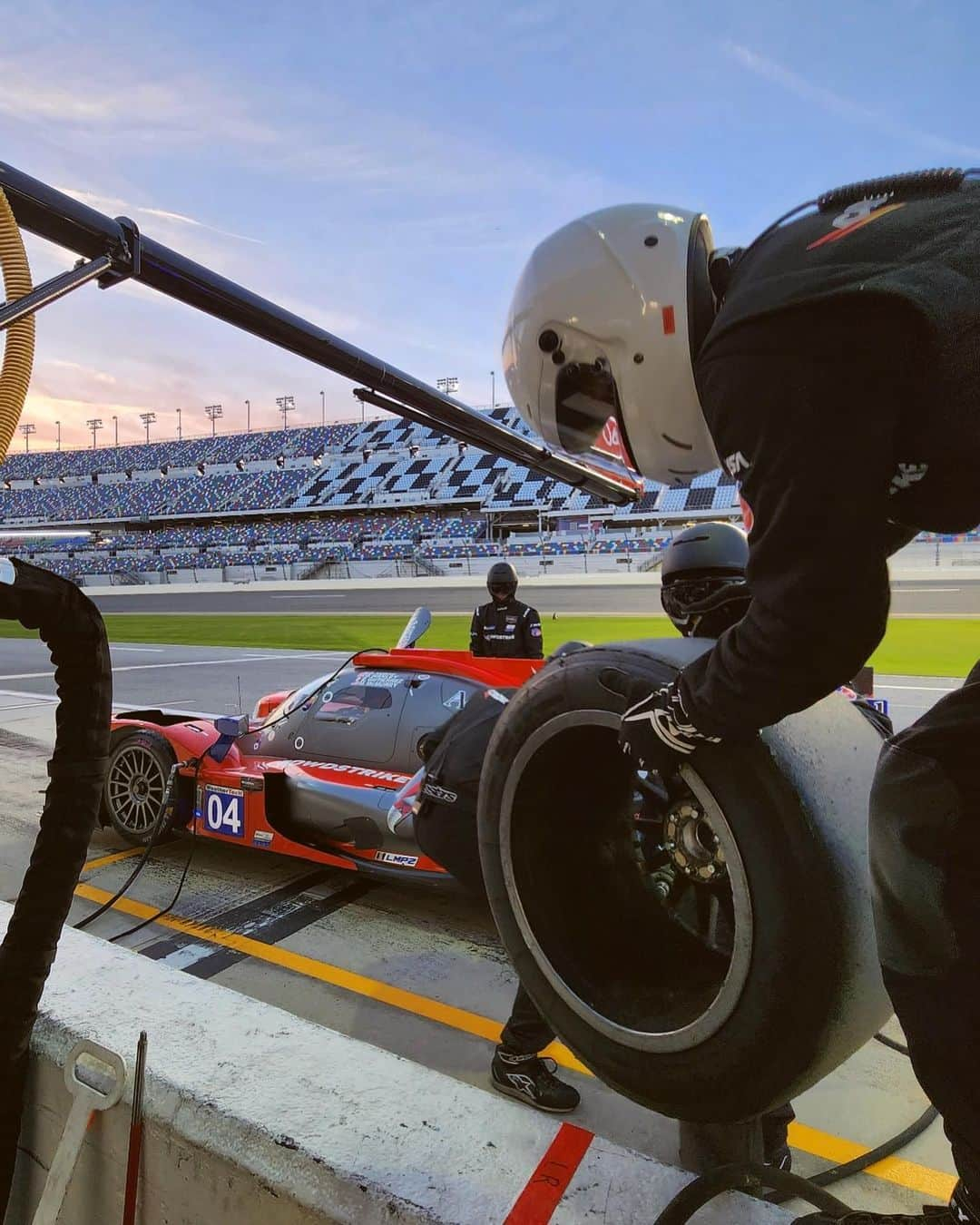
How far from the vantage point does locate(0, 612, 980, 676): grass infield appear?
1308 cm

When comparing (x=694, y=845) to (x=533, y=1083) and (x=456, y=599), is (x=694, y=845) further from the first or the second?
(x=456, y=599)

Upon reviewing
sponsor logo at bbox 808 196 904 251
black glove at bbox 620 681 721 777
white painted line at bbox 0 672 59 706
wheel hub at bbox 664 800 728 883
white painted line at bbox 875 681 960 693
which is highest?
sponsor logo at bbox 808 196 904 251

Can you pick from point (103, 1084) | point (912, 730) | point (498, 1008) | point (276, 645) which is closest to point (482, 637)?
point (498, 1008)

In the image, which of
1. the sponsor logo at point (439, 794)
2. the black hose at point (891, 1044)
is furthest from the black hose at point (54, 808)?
the black hose at point (891, 1044)

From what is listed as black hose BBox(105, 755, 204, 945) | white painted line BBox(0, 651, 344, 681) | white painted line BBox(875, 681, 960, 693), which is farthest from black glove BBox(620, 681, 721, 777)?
white painted line BBox(0, 651, 344, 681)

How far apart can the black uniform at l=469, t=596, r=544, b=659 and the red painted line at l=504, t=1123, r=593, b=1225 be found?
626 centimetres

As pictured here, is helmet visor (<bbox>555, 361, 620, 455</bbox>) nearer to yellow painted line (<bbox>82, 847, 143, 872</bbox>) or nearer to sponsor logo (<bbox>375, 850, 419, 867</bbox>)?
sponsor logo (<bbox>375, 850, 419, 867</bbox>)

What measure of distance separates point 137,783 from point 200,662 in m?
9.86

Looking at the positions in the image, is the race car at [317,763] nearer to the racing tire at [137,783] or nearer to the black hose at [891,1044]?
the racing tire at [137,783]

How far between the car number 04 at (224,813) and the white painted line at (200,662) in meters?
9.65

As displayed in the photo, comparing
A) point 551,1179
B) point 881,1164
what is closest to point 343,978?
→ point 881,1164

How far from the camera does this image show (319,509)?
57.9 metres

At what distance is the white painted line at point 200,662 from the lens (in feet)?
43.8

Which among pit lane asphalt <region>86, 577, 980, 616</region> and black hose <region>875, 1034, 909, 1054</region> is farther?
pit lane asphalt <region>86, 577, 980, 616</region>
